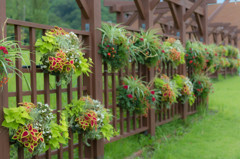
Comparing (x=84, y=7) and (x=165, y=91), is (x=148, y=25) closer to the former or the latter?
(x=165, y=91)

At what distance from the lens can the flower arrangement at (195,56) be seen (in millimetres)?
5977

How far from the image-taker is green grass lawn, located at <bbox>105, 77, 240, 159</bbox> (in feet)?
13.4

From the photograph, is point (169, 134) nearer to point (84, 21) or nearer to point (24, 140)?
point (84, 21)

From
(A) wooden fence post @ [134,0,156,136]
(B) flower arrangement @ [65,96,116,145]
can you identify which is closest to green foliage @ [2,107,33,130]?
(B) flower arrangement @ [65,96,116,145]

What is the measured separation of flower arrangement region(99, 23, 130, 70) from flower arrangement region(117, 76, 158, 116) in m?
0.47

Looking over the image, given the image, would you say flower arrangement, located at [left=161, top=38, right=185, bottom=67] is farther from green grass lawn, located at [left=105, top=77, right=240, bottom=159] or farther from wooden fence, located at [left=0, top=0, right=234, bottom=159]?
green grass lawn, located at [left=105, top=77, right=240, bottom=159]

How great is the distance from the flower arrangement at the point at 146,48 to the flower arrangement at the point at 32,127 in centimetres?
184

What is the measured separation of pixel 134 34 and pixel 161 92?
1.14m

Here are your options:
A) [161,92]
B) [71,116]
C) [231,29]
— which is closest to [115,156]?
[71,116]

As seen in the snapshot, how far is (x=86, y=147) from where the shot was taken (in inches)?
141

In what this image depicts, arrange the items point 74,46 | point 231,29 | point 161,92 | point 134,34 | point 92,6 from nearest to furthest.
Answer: point 74,46 → point 92,6 → point 134,34 → point 161,92 → point 231,29

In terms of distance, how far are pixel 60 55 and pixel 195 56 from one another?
12.6 ft

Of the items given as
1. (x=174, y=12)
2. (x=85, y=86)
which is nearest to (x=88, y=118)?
(x=85, y=86)

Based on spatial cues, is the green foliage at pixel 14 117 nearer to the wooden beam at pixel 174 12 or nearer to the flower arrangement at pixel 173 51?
the flower arrangement at pixel 173 51
